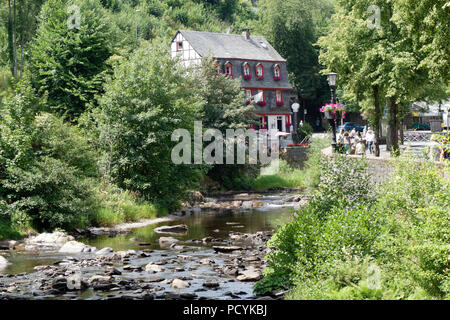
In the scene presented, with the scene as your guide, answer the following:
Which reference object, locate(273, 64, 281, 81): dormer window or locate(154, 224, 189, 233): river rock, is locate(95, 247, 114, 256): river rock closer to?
locate(154, 224, 189, 233): river rock

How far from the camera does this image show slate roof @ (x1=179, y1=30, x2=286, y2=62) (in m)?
57.8

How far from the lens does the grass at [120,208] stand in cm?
2816

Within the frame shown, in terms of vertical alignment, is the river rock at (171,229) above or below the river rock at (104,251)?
below

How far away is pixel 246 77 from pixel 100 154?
29351mm

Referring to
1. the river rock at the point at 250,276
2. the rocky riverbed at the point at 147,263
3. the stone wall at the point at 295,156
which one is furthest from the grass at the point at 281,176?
the river rock at the point at 250,276

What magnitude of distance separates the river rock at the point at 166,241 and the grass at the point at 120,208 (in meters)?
5.10

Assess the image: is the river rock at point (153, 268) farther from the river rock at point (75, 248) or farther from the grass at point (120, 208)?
the grass at point (120, 208)

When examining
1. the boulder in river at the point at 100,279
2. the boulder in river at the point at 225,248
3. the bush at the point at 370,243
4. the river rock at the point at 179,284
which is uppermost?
the bush at the point at 370,243

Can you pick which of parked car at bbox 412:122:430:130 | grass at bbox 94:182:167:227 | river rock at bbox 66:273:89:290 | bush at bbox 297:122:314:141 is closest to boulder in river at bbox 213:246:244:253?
river rock at bbox 66:273:89:290

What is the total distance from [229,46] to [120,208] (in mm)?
34086

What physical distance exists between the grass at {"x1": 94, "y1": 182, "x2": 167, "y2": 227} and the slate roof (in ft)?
86.8

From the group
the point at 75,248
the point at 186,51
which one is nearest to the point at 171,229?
the point at 75,248

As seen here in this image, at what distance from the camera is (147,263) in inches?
737

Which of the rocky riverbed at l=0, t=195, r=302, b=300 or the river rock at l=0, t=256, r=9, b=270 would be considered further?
the river rock at l=0, t=256, r=9, b=270
